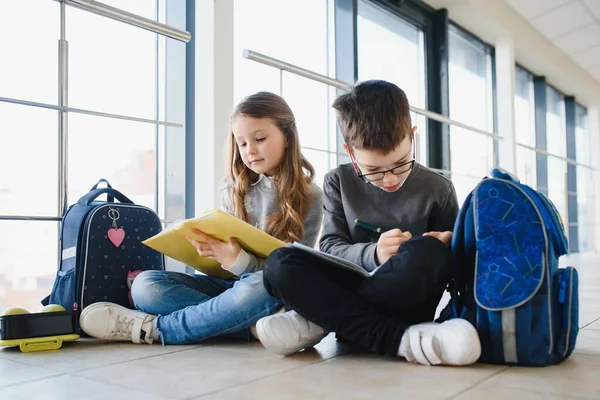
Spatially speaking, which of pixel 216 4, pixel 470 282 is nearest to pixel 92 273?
pixel 470 282

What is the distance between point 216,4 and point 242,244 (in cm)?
89

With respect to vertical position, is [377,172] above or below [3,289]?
above

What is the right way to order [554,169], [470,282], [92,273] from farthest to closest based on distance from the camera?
[554,169], [92,273], [470,282]

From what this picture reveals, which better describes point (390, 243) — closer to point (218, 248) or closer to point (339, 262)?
point (339, 262)

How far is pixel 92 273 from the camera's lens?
1245 mm

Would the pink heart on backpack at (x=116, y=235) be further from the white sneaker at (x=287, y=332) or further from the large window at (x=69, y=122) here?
the white sneaker at (x=287, y=332)

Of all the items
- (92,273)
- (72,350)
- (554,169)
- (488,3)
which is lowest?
(72,350)

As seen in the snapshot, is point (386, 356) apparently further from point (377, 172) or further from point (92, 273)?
point (92, 273)

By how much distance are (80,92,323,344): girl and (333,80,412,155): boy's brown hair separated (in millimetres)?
247

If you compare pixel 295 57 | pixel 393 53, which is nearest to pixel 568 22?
pixel 393 53

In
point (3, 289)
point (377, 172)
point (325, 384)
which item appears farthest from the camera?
point (3, 289)

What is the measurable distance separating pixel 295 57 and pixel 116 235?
132 centimetres

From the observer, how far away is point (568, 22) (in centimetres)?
400

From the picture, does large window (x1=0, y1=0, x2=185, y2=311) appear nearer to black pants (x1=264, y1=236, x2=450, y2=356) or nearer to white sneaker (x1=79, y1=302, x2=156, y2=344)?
white sneaker (x1=79, y1=302, x2=156, y2=344)
